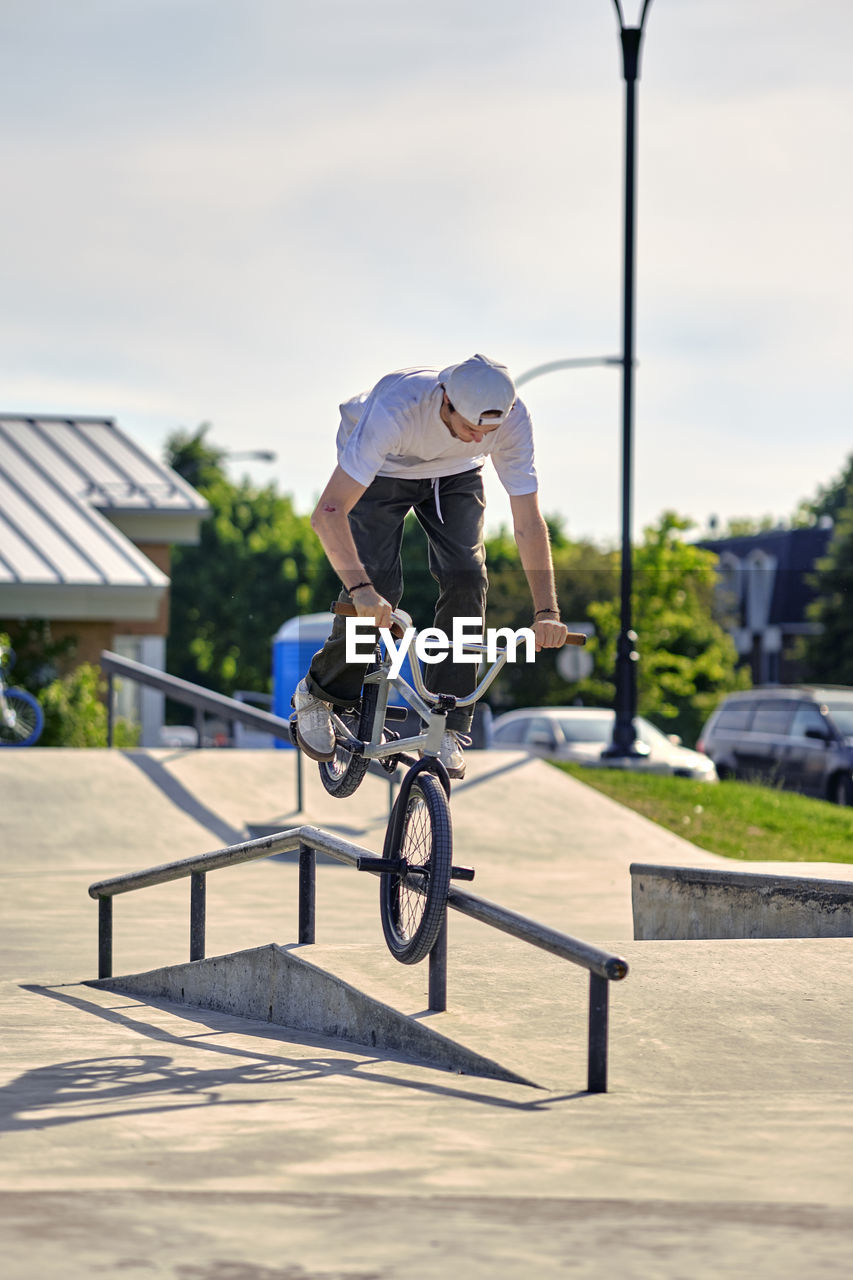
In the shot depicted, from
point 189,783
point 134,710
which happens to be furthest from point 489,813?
point 134,710

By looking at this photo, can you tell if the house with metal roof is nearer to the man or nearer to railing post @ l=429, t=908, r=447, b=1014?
the man

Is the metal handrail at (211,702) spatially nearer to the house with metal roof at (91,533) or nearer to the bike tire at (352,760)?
the bike tire at (352,760)

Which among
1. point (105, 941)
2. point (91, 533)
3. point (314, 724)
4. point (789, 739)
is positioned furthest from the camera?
point (91, 533)

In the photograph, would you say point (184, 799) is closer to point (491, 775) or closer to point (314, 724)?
point (491, 775)

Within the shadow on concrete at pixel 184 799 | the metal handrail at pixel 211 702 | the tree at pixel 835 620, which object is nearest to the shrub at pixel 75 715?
the shadow on concrete at pixel 184 799

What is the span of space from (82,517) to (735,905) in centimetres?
2145

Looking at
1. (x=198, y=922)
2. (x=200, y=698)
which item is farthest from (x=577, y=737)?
(x=198, y=922)

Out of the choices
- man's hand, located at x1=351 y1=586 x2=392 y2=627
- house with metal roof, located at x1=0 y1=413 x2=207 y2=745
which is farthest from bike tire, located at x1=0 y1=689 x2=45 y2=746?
man's hand, located at x1=351 y1=586 x2=392 y2=627

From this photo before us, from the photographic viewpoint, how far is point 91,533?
2764 cm

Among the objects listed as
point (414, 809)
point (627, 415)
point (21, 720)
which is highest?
point (627, 415)

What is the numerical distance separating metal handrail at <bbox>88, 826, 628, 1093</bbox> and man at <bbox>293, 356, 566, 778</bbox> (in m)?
0.49

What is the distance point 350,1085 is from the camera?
509cm

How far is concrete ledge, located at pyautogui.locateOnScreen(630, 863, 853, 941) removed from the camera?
26.3 ft

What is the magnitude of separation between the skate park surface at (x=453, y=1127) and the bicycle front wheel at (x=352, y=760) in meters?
0.89
